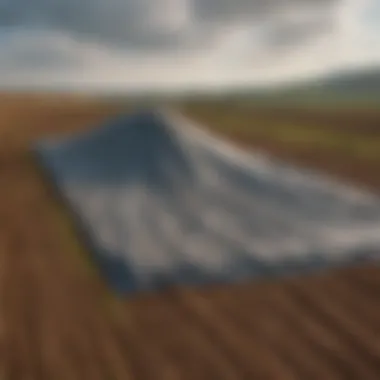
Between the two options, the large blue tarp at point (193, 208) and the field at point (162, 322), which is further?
the large blue tarp at point (193, 208)

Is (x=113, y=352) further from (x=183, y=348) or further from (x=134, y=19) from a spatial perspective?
(x=134, y=19)

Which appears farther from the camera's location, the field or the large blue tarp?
the large blue tarp

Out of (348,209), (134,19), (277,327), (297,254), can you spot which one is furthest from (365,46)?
(277,327)

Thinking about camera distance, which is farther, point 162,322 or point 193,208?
point 193,208
